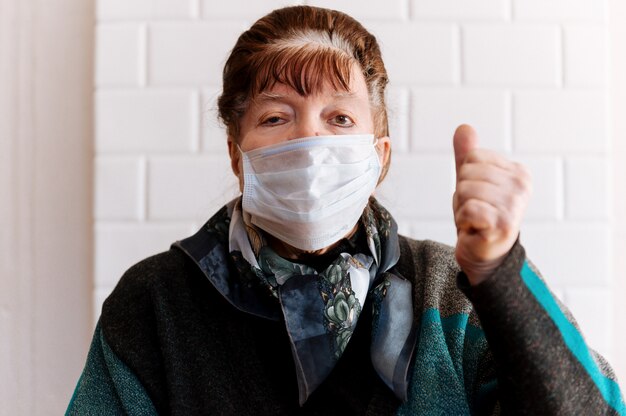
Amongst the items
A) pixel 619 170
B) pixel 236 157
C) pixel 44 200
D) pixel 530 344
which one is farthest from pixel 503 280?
pixel 44 200

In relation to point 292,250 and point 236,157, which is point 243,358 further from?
point 236,157

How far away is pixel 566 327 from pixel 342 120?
431 mm

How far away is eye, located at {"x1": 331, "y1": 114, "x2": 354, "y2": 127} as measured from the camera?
42.5 inches

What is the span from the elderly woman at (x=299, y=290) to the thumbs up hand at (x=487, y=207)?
0.61 ft

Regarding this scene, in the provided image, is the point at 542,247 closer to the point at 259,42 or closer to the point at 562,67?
the point at 562,67

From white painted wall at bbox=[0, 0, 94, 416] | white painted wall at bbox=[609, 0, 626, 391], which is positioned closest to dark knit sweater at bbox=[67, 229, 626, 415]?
white painted wall at bbox=[0, 0, 94, 416]

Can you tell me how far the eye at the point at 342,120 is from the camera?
3.54 feet

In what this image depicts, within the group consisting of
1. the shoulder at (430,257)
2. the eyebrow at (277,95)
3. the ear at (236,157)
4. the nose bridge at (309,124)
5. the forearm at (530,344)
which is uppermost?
the eyebrow at (277,95)

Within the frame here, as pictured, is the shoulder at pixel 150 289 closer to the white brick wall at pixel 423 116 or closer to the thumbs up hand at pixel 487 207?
the white brick wall at pixel 423 116

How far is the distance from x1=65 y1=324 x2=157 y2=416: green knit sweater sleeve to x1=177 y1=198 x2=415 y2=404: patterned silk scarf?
186 mm

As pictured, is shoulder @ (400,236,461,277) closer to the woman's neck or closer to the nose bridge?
the woman's neck

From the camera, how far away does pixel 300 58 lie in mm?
1074

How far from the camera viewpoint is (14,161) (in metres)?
1.44

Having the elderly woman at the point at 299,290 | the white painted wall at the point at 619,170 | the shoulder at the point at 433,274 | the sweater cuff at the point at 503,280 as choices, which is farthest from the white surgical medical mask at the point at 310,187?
the white painted wall at the point at 619,170
